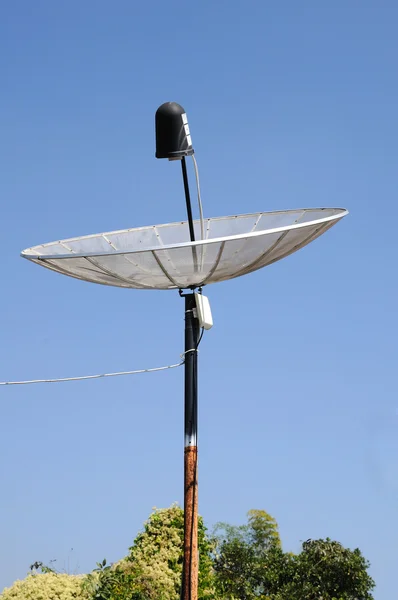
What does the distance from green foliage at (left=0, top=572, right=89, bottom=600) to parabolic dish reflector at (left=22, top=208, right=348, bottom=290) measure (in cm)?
502

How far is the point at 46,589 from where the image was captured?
11.9 m

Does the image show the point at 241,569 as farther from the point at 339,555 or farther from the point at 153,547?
the point at 153,547

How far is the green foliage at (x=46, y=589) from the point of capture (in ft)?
38.9

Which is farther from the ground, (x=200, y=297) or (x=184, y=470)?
(x=200, y=297)

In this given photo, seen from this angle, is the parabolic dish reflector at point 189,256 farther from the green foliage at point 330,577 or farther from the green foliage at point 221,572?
the green foliage at point 330,577

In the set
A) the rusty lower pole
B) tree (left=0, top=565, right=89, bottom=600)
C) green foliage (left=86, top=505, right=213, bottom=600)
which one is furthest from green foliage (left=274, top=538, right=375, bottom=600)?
the rusty lower pole

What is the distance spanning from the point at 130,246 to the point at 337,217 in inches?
107

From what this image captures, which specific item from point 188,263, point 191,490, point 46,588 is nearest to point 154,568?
point 46,588

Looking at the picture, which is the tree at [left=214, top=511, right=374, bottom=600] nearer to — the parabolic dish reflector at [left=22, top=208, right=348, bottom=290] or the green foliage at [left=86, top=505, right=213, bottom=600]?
the green foliage at [left=86, top=505, right=213, bottom=600]

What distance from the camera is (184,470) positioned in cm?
843

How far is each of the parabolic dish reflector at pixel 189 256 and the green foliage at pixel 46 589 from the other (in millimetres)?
5017

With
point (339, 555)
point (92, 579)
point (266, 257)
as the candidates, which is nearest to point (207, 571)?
point (92, 579)

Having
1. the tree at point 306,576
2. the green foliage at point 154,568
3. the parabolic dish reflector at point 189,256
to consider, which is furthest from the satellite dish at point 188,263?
the tree at point 306,576

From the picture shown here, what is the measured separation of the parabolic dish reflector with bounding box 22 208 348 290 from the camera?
794 centimetres
